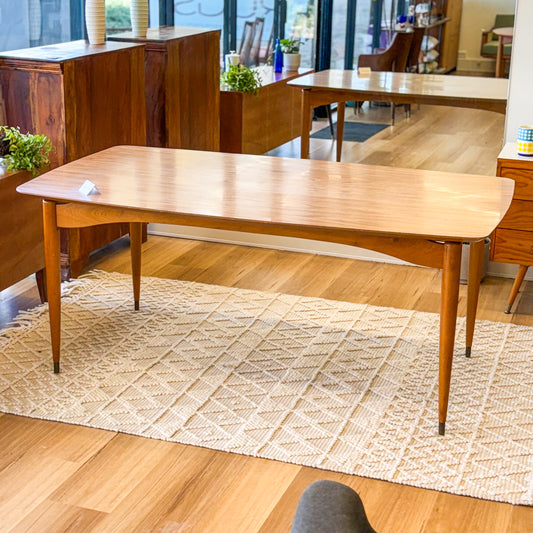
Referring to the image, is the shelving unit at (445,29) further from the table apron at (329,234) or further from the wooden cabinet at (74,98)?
the table apron at (329,234)

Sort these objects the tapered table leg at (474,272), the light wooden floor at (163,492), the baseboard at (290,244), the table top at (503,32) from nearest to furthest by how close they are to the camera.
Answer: the light wooden floor at (163,492) → the tapered table leg at (474,272) → the baseboard at (290,244) → the table top at (503,32)

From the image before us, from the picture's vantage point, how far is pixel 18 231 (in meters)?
3.60

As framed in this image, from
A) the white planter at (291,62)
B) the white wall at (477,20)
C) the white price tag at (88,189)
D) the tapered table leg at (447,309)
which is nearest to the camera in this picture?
the tapered table leg at (447,309)

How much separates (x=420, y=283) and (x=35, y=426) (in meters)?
2.00

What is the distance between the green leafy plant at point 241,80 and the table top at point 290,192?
194cm

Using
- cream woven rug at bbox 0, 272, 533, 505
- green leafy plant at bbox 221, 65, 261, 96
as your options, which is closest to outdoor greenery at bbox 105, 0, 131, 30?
green leafy plant at bbox 221, 65, 261, 96

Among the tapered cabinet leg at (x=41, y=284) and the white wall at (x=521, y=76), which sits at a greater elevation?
the white wall at (x=521, y=76)

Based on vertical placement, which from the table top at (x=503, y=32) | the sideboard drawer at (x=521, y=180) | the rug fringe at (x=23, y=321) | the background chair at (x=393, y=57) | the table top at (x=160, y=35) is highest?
the table top at (x=160, y=35)

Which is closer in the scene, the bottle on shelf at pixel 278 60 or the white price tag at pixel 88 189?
the white price tag at pixel 88 189

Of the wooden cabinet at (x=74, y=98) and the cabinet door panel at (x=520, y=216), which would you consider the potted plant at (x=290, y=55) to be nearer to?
the wooden cabinet at (x=74, y=98)

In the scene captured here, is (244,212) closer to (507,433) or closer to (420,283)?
(507,433)

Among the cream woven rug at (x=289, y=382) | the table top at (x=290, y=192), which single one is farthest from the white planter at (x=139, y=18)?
the cream woven rug at (x=289, y=382)

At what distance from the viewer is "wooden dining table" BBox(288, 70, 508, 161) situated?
4562 mm

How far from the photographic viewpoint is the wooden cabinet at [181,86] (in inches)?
186
